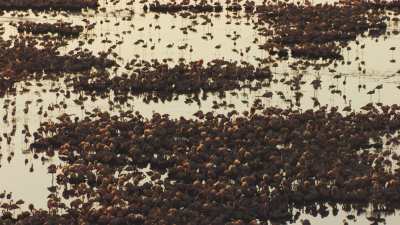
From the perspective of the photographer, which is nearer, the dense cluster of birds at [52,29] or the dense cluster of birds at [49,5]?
the dense cluster of birds at [52,29]

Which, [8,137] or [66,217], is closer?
[66,217]

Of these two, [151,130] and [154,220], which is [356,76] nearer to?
[151,130]

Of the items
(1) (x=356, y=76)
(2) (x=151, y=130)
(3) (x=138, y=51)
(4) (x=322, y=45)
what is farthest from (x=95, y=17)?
(2) (x=151, y=130)

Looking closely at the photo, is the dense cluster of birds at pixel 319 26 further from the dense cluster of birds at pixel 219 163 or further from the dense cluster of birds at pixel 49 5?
the dense cluster of birds at pixel 49 5

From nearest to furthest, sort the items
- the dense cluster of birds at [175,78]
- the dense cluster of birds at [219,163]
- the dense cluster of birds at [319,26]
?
the dense cluster of birds at [219,163], the dense cluster of birds at [175,78], the dense cluster of birds at [319,26]

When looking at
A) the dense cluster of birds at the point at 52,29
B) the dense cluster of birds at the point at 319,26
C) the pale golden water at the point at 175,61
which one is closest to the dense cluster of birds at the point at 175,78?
the pale golden water at the point at 175,61
